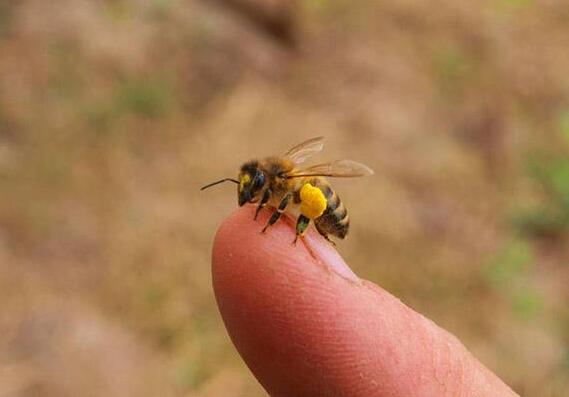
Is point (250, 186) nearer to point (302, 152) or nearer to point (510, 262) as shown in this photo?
point (302, 152)

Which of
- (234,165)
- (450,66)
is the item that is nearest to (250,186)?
(234,165)

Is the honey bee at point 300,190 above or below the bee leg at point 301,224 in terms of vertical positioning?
above

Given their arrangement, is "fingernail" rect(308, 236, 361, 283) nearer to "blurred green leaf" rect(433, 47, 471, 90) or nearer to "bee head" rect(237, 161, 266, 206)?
"bee head" rect(237, 161, 266, 206)

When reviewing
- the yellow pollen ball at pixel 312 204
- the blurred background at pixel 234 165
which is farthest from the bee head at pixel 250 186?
the blurred background at pixel 234 165

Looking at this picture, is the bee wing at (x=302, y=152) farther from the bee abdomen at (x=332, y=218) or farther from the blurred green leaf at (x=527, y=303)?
the blurred green leaf at (x=527, y=303)

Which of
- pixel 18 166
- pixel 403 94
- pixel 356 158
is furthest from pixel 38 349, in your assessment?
pixel 403 94

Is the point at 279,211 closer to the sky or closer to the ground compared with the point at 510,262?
closer to the ground

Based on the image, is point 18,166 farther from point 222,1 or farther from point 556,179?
point 556,179
